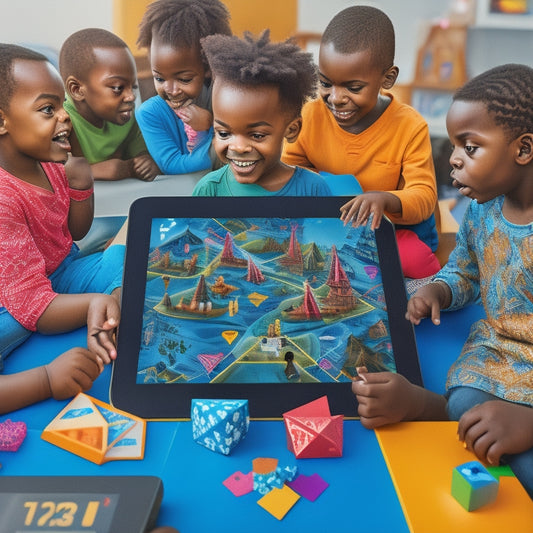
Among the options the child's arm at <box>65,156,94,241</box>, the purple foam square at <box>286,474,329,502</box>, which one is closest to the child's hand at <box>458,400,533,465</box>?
the purple foam square at <box>286,474,329,502</box>

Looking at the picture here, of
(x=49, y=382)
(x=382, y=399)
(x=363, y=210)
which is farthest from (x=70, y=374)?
(x=363, y=210)

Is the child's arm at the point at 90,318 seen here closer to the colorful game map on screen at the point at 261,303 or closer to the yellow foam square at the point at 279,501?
the colorful game map on screen at the point at 261,303

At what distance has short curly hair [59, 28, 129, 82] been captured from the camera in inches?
51.1

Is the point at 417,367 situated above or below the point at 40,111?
below

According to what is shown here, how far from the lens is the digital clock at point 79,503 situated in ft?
1.97

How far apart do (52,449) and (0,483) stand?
4.4 inches

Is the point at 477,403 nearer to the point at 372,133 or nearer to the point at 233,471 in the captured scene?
the point at 233,471

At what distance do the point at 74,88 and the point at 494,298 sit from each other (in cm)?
100

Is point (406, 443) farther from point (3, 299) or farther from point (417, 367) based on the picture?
point (3, 299)

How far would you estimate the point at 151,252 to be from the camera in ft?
3.42

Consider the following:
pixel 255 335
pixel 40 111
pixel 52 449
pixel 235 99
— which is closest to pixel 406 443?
pixel 255 335

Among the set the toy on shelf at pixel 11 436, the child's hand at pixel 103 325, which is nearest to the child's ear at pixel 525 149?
the child's hand at pixel 103 325

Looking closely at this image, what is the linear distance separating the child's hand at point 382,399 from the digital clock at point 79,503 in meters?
0.31

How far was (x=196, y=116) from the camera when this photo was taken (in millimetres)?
1335
